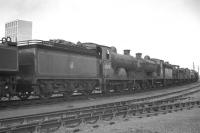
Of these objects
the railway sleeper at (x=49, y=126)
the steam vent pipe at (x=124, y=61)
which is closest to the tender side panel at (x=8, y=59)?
the railway sleeper at (x=49, y=126)

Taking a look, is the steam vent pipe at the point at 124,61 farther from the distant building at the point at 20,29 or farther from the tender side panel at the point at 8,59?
the distant building at the point at 20,29

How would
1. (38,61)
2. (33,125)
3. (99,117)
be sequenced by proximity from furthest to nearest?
1. (38,61)
2. (99,117)
3. (33,125)

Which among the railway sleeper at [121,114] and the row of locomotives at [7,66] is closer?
the railway sleeper at [121,114]

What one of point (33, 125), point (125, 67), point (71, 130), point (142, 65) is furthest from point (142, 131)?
point (142, 65)

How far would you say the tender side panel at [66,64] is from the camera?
46.4ft

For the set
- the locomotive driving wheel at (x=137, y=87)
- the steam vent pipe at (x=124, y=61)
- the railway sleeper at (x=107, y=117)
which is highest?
the steam vent pipe at (x=124, y=61)

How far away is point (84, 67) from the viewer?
1750cm

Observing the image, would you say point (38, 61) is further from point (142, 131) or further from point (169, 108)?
point (142, 131)

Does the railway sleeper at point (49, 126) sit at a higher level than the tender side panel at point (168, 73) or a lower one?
lower

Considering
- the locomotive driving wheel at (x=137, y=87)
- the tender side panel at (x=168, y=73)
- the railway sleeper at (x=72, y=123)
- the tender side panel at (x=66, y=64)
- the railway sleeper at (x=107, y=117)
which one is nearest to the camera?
the railway sleeper at (x=72, y=123)

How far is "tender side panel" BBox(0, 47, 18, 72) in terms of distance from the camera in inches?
463

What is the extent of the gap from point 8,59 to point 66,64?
14.6 feet

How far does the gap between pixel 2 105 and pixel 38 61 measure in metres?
2.93

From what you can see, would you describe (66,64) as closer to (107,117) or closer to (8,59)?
(8,59)
